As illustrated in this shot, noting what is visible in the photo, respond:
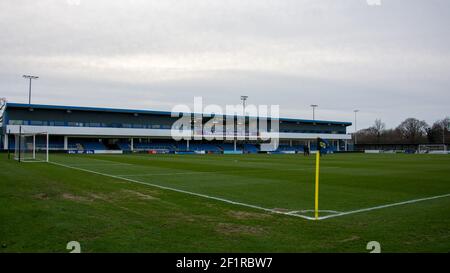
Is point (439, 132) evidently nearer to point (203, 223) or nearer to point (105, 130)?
point (105, 130)

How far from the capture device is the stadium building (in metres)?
70.9

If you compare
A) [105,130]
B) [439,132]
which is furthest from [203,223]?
[439,132]

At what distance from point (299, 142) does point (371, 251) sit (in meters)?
103

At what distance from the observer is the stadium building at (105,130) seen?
70.9 m

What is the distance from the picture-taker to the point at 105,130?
7600 centimetres

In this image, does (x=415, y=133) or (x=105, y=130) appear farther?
(x=415, y=133)

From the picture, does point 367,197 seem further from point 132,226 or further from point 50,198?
point 50,198

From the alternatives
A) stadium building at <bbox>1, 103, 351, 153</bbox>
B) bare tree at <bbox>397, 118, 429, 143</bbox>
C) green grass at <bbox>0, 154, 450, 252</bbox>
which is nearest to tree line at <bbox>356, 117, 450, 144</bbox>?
bare tree at <bbox>397, 118, 429, 143</bbox>

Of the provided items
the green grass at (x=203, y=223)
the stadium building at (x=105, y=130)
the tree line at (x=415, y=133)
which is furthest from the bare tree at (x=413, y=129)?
the green grass at (x=203, y=223)

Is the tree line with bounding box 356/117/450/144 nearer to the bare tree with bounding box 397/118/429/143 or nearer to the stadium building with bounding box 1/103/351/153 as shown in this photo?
the bare tree with bounding box 397/118/429/143

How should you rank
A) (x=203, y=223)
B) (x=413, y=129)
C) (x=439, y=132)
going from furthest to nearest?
(x=413, y=129) → (x=439, y=132) → (x=203, y=223)

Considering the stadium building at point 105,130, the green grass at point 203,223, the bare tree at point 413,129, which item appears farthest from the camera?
the bare tree at point 413,129

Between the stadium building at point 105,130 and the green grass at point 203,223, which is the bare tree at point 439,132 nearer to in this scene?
the stadium building at point 105,130
